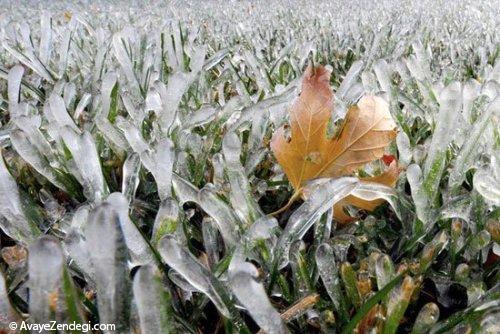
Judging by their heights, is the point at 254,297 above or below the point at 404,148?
above

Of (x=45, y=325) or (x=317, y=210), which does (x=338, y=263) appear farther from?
(x=45, y=325)

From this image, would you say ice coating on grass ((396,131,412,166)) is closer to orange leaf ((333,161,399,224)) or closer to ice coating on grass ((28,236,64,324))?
orange leaf ((333,161,399,224))

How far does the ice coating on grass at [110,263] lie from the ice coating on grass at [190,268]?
70 mm

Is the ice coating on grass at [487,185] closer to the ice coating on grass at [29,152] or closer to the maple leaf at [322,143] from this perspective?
the maple leaf at [322,143]

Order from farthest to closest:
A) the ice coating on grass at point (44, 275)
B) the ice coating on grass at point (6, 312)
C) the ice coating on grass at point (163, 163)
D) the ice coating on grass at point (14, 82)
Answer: the ice coating on grass at point (14, 82) → the ice coating on grass at point (163, 163) → the ice coating on grass at point (6, 312) → the ice coating on grass at point (44, 275)

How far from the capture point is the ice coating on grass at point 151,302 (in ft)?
1.45

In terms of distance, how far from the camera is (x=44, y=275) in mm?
429

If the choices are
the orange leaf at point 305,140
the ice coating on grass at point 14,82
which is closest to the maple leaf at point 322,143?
the orange leaf at point 305,140

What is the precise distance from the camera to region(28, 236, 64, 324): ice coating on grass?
0.42 m

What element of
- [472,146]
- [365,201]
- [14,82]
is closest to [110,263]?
[365,201]

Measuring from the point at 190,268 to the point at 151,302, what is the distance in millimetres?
125

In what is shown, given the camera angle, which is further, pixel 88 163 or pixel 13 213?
pixel 88 163

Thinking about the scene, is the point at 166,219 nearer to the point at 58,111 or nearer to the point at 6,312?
the point at 6,312

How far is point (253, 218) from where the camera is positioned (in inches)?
32.7
